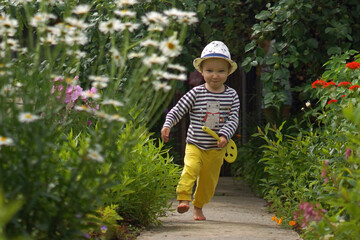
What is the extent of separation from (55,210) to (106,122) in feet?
1.26

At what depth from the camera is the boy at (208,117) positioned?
5047 mm

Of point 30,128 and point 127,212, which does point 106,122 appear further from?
point 127,212

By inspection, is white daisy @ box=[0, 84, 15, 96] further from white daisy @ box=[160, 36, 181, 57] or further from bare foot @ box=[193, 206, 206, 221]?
bare foot @ box=[193, 206, 206, 221]

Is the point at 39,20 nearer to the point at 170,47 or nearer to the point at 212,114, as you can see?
the point at 170,47

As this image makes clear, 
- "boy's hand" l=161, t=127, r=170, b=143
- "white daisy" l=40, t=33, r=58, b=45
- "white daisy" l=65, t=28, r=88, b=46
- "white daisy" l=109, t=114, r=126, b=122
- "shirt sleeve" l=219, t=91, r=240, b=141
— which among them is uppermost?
"white daisy" l=65, t=28, r=88, b=46

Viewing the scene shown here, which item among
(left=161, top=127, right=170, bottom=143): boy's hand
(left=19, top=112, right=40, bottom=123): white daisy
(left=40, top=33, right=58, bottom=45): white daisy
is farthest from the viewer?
(left=161, top=127, right=170, bottom=143): boy's hand

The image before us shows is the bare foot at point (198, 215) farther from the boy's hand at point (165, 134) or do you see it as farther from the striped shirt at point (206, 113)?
the boy's hand at point (165, 134)

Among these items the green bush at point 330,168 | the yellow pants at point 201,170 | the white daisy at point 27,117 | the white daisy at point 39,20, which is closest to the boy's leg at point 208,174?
the yellow pants at point 201,170

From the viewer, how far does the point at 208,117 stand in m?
5.12

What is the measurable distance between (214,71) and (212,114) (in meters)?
0.34

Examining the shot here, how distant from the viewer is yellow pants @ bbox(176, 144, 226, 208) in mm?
4969

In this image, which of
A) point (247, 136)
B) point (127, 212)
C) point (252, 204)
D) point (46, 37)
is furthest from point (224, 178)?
point (46, 37)

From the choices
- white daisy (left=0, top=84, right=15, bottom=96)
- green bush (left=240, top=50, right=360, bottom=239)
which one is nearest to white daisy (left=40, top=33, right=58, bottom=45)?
white daisy (left=0, top=84, right=15, bottom=96)

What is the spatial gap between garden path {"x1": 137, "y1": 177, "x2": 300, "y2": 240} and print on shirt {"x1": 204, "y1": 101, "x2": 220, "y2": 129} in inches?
28.8
